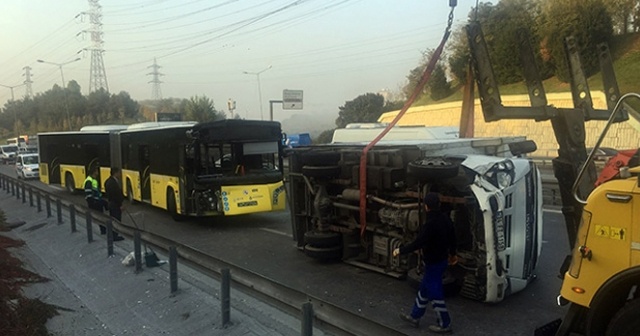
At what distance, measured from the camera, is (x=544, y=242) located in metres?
11.1

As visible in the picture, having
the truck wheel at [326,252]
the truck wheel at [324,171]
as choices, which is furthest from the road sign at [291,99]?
the truck wheel at [326,252]

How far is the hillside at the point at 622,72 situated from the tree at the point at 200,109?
1662 inches

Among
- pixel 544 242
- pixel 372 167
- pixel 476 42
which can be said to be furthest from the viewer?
pixel 544 242

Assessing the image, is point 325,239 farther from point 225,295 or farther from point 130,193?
point 130,193

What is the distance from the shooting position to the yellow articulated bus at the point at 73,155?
2239 cm

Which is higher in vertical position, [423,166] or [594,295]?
[423,166]

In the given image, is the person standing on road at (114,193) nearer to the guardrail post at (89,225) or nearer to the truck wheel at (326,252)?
the guardrail post at (89,225)

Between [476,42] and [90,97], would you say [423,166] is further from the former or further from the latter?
[90,97]

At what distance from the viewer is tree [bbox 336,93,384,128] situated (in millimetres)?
59594

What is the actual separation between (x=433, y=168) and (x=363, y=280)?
2562mm

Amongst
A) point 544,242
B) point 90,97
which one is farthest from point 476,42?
point 90,97

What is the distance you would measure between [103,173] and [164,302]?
16.4 m

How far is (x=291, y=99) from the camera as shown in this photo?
45.5 m

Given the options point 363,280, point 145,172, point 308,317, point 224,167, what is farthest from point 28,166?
point 308,317
